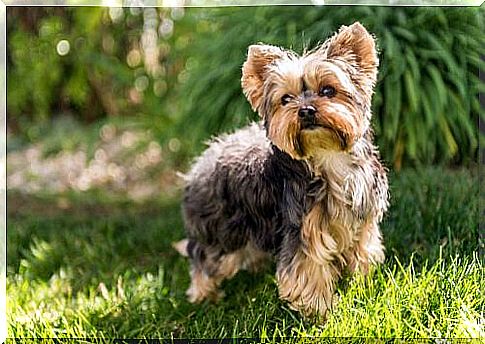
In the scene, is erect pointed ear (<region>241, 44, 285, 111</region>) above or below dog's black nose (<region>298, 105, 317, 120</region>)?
above

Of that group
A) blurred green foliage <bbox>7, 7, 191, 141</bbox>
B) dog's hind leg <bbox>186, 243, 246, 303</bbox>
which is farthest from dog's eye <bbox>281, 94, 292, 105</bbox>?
blurred green foliage <bbox>7, 7, 191, 141</bbox>

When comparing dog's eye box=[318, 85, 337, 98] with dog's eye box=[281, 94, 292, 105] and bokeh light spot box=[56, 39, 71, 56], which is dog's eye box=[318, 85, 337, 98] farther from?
bokeh light spot box=[56, 39, 71, 56]

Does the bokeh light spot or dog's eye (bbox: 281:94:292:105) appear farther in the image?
the bokeh light spot

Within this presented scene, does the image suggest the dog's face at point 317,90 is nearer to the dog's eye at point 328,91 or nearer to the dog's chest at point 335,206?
the dog's eye at point 328,91

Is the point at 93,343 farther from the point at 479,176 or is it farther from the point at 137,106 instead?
the point at 137,106

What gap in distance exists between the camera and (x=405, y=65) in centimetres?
297

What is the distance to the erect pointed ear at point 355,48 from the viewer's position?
2.52 metres

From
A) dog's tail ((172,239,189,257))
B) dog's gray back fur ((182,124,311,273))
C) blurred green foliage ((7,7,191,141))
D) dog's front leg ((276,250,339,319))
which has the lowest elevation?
dog's tail ((172,239,189,257))

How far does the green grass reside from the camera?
266 cm

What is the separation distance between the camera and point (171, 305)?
10.6 feet

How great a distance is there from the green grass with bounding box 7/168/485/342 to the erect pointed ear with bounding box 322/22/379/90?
1.93 ft

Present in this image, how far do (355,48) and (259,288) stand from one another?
105 centimetres

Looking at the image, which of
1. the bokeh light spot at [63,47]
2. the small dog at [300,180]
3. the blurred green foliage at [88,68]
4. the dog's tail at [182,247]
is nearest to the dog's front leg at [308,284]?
the small dog at [300,180]

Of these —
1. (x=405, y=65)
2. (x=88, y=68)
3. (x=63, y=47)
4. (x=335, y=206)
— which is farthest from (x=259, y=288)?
(x=88, y=68)
